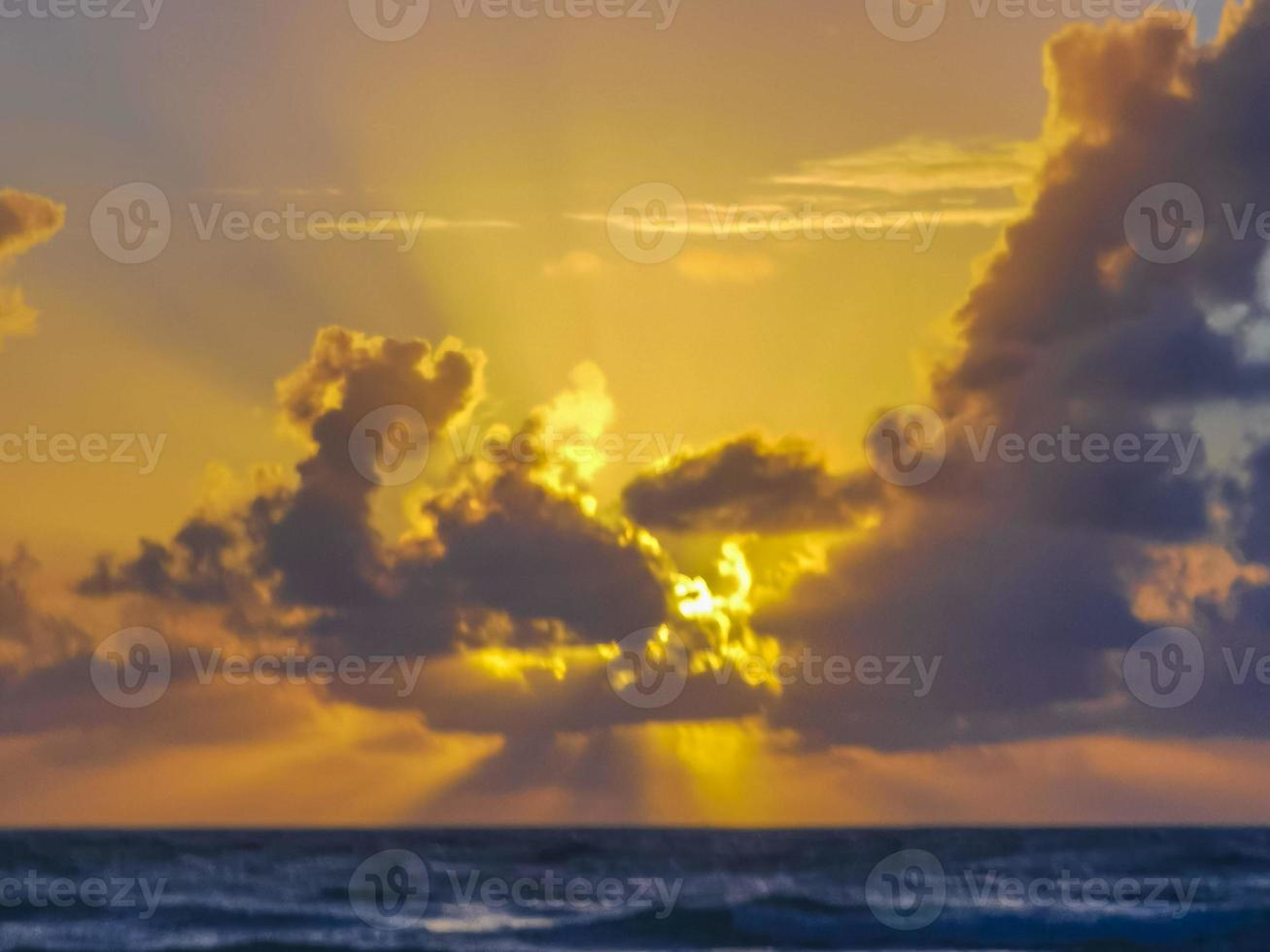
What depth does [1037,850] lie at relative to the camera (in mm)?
63906

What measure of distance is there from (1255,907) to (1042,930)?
33.0 feet

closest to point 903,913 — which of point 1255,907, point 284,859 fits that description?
point 1255,907

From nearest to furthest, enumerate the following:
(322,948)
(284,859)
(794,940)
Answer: (322,948) < (794,940) < (284,859)

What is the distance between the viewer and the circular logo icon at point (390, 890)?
42094 mm

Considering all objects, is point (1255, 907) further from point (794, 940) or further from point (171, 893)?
point (171, 893)

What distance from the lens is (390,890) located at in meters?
50.4
